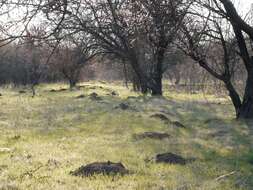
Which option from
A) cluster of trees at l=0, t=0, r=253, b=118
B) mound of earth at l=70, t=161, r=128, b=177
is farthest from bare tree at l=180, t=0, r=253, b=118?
mound of earth at l=70, t=161, r=128, b=177

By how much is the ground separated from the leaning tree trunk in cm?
106

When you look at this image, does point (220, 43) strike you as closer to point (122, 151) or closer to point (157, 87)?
point (122, 151)

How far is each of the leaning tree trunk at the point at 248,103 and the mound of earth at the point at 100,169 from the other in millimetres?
11399

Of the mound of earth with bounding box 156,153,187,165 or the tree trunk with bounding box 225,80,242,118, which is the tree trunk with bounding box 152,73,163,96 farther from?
the mound of earth with bounding box 156,153,187,165

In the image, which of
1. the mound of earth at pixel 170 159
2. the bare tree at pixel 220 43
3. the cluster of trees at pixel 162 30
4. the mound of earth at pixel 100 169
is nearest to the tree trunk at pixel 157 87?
the cluster of trees at pixel 162 30

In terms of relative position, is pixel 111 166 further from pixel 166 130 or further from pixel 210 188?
pixel 166 130

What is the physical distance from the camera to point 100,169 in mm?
8234

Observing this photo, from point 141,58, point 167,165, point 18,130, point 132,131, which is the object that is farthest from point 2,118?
point 141,58

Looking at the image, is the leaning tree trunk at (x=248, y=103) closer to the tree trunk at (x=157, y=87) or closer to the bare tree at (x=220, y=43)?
the bare tree at (x=220, y=43)

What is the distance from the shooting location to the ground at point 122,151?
7625 mm

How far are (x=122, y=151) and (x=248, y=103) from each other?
379 inches

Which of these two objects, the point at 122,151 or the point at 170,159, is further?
the point at 122,151

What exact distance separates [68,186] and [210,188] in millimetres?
2246

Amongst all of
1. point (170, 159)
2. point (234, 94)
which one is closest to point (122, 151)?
point (170, 159)
